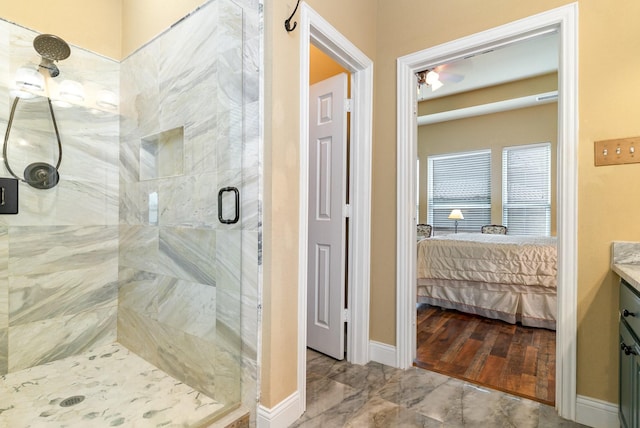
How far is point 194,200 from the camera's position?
1.80 metres

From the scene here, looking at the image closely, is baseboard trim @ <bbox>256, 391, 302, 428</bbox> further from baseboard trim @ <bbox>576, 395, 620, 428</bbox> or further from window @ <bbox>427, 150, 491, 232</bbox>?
window @ <bbox>427, 150, 491, 232</bbox>

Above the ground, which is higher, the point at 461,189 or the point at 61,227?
the point at 461,189

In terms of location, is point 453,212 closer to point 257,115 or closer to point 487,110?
point 487,110

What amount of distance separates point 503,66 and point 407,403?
4645mm

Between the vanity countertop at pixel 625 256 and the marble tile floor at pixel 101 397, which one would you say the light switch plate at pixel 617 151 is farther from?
the marble tile floor at pixel 101 397

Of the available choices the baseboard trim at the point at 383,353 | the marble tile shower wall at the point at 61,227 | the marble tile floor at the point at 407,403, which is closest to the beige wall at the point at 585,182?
the marble tile floor at the point at 407,403

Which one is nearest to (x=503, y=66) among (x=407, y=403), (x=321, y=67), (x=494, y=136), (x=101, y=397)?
(x=494, y=136)

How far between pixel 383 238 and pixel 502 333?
160 centimetres

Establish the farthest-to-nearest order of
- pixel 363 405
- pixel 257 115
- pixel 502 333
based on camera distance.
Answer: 1. pixel 502 333
2. pixel 363 405
3. pixel 257 115

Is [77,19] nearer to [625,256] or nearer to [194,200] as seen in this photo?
[194,200]

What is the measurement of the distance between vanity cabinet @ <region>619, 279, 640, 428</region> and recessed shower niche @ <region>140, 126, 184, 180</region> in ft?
7.15

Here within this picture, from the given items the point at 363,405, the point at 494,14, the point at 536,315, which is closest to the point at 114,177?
the point at 363,405

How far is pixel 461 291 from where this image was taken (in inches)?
137

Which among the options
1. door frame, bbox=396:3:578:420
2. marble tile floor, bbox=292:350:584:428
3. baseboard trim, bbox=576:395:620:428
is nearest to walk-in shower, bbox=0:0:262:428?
marble tile floor, bbox=292:350:584:428
